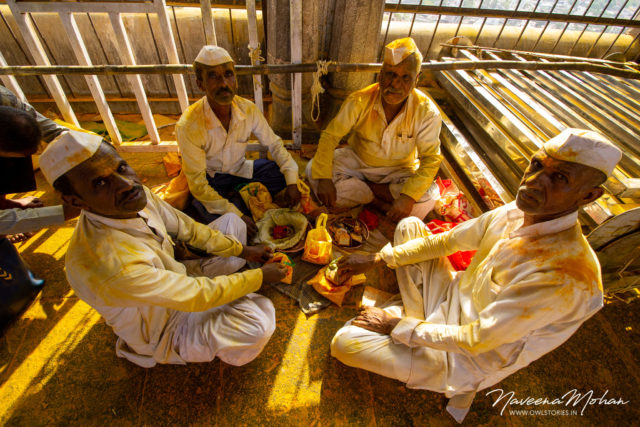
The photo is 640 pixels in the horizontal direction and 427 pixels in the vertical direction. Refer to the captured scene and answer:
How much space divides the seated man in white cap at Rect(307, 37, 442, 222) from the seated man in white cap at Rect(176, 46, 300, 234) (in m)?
0.48

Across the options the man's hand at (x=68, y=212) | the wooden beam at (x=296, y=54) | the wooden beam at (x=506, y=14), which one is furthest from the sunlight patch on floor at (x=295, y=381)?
the wooden beam at (x=506, y=14)

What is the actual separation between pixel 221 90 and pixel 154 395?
242 centimetres

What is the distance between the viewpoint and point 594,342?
2.52 m

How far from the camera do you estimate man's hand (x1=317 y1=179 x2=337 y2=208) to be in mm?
3271

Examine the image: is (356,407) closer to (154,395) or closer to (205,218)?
(154,395)

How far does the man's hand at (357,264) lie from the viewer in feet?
8.14

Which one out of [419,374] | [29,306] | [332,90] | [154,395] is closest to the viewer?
[419,374]

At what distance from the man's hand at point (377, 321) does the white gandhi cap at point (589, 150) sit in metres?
1.40

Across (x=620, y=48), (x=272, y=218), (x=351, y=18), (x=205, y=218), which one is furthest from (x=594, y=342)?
(x=620, y=48)

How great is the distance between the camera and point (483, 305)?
1797 millimetres

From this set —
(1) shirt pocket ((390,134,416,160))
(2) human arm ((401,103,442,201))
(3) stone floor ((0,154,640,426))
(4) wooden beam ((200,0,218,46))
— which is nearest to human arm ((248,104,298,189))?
(4) wooden beam ((200,0,218,46))

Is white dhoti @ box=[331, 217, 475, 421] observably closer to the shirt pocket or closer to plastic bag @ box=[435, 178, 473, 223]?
plastic bag @ box=[435, 178, 473, 223]

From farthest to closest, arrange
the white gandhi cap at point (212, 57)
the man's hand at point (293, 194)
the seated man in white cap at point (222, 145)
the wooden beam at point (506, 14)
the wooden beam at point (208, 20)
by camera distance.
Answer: the wooden beam at point (506, 14)
the man's hand at point (293, 194)
the wooden beam at point (208, 20)
the seated man in white cap at point (222, 145)
the white gandhi cap at point (212, 57)

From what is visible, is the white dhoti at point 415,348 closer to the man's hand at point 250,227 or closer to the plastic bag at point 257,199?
the man's hand at point 250,227
